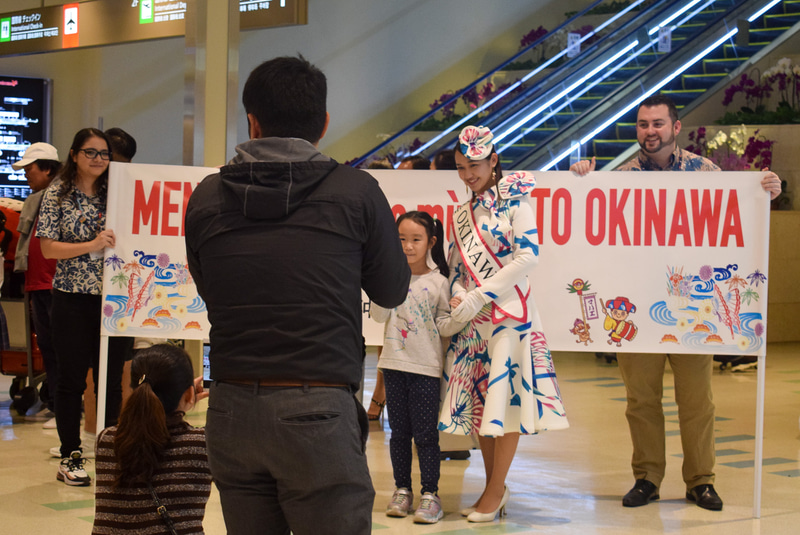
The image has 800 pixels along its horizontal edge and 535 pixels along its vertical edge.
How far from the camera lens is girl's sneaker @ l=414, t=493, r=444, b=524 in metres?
3.49

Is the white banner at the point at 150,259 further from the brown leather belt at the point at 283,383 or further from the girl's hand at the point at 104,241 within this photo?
the brown leather belt at the point at 283,383

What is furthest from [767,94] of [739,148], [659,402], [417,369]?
[417,369]

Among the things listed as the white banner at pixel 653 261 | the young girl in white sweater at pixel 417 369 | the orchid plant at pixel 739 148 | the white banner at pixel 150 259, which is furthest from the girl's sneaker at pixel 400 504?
the orchid plant at pixel 739 148

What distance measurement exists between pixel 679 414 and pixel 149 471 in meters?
2.32

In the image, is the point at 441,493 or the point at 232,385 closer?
the point at 232,385

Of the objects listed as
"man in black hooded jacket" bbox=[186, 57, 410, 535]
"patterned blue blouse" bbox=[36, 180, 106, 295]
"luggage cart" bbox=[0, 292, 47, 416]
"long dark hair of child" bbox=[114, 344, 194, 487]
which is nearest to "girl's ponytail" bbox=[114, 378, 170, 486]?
"long dark hair of child" bbox=[114, 344, 194, 487]

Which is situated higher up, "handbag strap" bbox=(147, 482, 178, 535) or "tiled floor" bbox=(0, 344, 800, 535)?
"handbag strap" bbox=(147, 482, 178, 535)

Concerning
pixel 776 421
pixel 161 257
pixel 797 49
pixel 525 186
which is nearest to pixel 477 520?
pixel 525 186

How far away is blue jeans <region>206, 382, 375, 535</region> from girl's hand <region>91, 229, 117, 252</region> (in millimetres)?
2293

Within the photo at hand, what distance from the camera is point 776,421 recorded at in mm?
5793

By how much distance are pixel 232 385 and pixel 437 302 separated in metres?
1.96

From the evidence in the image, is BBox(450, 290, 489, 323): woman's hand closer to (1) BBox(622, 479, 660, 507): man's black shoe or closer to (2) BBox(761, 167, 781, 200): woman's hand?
(1) BBox(622, 479, 660, 507): man's black shoe

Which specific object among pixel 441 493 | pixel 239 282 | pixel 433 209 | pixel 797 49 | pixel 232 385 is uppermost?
pixel 797 49

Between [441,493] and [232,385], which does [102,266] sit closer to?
[441,493]
